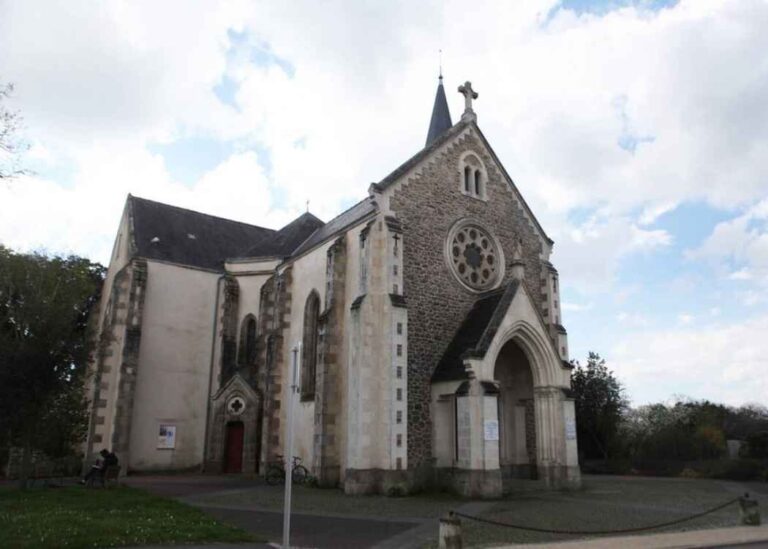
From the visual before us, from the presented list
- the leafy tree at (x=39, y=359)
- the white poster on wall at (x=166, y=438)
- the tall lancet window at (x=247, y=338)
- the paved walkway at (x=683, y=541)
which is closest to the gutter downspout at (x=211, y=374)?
the white poster on wall at (x=166, y=438)

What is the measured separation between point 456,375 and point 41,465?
1805 cm

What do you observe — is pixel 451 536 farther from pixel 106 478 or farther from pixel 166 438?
pixel 166 438

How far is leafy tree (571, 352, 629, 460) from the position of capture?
1284 inches

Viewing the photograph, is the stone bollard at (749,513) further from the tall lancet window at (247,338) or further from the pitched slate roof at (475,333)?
the tall lancet window at (247,338)

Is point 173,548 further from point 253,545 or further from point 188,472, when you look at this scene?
point 188,472

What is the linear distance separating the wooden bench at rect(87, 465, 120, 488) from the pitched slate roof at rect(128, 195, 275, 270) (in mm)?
11413

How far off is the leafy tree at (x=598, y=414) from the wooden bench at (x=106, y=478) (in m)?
22.9

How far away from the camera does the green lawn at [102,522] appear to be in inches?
379

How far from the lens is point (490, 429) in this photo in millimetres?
18172

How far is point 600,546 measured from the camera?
400 inches

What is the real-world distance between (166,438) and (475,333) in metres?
15.2

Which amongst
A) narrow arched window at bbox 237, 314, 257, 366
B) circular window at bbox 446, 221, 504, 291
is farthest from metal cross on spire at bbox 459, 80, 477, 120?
narrow arched window at bbox 237, 314, 257, 366

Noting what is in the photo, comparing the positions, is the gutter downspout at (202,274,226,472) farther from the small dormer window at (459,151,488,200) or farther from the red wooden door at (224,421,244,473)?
the small dormer window at (459,151,488,200)

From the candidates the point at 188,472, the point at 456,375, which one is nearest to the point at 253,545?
the point at 456,375
